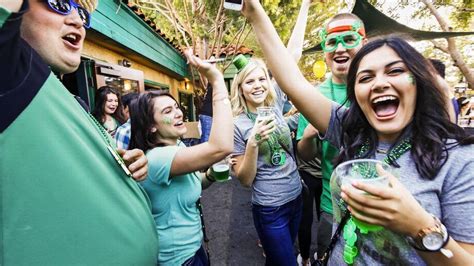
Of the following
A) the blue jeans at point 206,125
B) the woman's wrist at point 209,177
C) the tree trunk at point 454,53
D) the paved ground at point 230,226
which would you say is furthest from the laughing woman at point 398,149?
the tree trunk at point 454,53

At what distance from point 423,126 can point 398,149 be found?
6.3 inches

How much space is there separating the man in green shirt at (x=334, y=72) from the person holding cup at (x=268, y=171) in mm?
275

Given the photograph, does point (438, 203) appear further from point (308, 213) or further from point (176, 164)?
point (308, 213)

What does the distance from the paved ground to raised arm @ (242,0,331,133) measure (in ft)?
8.85

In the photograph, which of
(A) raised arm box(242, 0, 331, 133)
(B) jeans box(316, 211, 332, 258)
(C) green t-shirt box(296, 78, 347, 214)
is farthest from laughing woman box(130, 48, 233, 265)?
(B) jeans box(316, 211, 332, 258)

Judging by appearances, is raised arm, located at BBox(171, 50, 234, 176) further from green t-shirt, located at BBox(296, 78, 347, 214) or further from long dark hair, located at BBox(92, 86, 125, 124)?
long dark hair, located at BBox(92, 86, 125, 124)

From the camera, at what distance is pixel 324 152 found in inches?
83.2

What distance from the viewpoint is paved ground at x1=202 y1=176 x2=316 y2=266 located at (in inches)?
139

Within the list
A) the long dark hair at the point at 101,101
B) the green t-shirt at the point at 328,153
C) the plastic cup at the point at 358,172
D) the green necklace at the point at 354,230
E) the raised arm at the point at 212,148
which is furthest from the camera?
the long dark hair at the point at 101,101

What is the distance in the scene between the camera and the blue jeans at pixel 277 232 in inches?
88.8

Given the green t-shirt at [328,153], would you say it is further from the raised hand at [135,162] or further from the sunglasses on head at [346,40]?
the raised hand at [135,162]

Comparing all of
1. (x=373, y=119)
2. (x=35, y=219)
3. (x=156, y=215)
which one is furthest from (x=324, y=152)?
(x=35, y=219)

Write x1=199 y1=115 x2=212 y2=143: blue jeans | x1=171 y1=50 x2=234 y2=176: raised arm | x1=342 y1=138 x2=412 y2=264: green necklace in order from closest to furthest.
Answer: x1=342 y1=138 x2=412 y2=264: green necklace → x1=171 y1=50 x2=234 y2=176: raised arm → x1=199 y1=115 x2=212 y2=143: blue jeans

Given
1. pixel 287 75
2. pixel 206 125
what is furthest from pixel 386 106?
pixel 206 125
